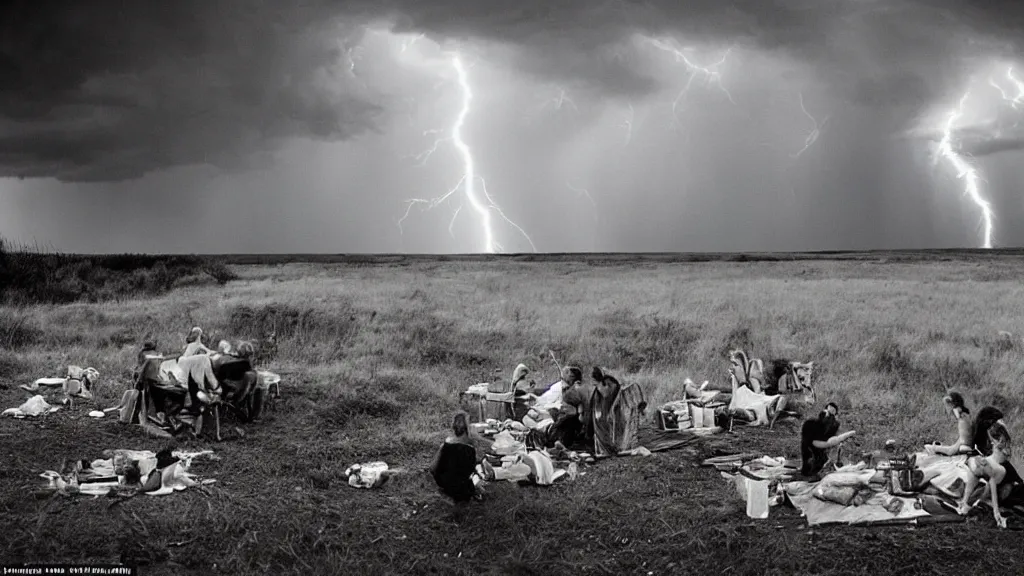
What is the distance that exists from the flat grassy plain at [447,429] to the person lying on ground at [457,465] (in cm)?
24

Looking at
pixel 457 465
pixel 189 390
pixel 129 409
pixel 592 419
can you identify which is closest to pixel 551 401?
pixel 592 419

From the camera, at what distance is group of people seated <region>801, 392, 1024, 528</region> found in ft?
26.7

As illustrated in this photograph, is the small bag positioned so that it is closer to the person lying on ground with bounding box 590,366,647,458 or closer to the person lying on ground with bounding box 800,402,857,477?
the person lying on ground with bounding box 590,366,647,458

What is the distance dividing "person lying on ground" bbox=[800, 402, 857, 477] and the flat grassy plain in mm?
1127

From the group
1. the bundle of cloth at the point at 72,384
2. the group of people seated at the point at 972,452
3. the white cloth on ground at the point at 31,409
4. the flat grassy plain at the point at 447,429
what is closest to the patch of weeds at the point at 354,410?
the flat grassy plain at the point at 447,429

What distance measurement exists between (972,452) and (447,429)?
770 centimetres

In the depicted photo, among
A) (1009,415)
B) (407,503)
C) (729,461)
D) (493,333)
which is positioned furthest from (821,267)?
(407,503)

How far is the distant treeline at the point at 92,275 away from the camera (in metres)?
32.8

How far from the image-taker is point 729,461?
35.5 ft

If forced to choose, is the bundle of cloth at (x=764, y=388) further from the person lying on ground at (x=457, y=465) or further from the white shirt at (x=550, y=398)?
the person lying on ground at (x=457, y=465)

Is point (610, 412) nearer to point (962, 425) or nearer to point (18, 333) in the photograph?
point (962, 425)

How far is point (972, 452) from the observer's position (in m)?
9.14

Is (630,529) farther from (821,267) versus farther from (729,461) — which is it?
(821,267)

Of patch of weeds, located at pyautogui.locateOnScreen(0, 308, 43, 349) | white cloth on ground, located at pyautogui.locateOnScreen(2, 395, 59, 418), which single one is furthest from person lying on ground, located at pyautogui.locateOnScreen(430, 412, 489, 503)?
patch of weeds, located at pyautogui.locateOnScreen(0, 308, 43, 349)
